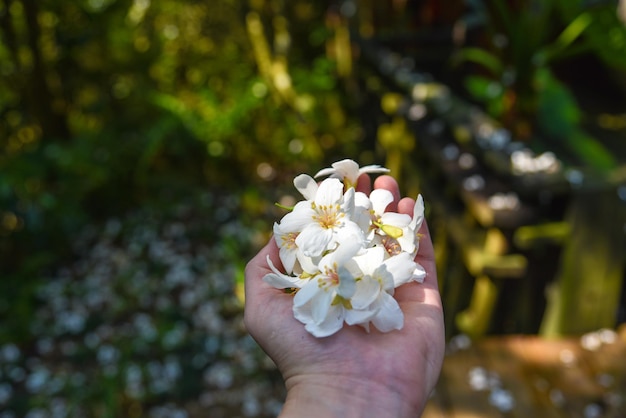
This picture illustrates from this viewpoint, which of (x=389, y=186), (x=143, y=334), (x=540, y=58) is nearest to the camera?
(x=389, y=186)

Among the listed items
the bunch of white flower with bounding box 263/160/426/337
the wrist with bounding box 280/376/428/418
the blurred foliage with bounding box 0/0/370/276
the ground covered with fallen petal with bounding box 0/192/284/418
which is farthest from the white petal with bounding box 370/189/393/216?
the blurred foliage with bounding box 0/0/370/276

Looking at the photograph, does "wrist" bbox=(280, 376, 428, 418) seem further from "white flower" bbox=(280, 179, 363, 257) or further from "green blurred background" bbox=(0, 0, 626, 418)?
"green blurred background" bbox=(0, 0, 626, 418)

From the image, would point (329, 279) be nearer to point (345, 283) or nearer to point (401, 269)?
point (345, 283)

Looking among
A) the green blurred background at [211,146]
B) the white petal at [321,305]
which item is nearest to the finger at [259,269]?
the white petal at [321,305]

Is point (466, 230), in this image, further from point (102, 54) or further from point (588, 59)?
point (102, 54)

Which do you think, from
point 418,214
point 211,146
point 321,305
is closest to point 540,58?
point 418,214

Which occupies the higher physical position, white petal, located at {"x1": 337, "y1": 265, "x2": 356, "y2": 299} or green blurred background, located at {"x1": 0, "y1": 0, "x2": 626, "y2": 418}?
white petal, located at {"x1": 337, "y1": 265, "x2": 356, "y2": 299}

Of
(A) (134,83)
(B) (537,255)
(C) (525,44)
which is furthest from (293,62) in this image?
(B) (537,255)

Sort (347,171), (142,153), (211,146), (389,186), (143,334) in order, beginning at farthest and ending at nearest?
(211,146)
(142,153)
(143,334)
(389,186)
(347,171)
